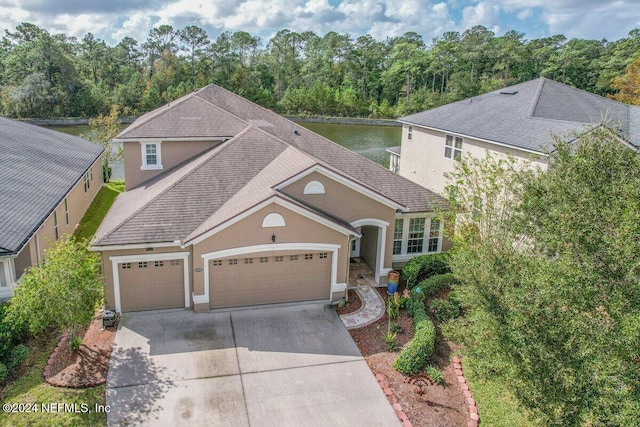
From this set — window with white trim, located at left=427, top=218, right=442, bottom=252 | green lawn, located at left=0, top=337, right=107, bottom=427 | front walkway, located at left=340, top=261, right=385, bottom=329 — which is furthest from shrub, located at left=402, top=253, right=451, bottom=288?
green lawn, located at left=0, top=337, right=107, bottom=427

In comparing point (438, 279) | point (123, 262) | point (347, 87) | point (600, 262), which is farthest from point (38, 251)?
point (347, 87)

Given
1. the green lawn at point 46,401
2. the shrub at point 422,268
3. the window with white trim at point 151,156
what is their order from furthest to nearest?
the window with white trim at point 151,156 < the shrub at point 422,268 < the green lawn at point 46,401

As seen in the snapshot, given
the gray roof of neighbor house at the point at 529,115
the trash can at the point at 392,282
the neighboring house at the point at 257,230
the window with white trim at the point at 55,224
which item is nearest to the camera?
the neighboring house at the point at 257,230

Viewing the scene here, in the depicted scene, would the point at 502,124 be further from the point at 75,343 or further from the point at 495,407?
the point at 75,343

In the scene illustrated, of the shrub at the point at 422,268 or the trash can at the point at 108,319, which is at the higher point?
the shrub at the point at 422,268

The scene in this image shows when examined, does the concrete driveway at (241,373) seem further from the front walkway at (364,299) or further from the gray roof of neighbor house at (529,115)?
the gray roof of neighbor house at (529,115)

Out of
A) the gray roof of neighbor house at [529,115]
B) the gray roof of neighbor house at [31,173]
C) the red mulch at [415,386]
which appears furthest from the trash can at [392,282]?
the gray roof of neighbor house at [31,173]

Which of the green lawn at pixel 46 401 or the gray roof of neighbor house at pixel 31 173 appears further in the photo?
the gray roof of neighbor house at pixel 31 173

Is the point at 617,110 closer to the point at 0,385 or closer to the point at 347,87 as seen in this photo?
the point at 0,385

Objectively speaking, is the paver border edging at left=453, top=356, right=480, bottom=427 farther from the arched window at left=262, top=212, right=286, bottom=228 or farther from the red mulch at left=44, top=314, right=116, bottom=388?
the red mulch at left=44, top=314, right=116, bottom=388
